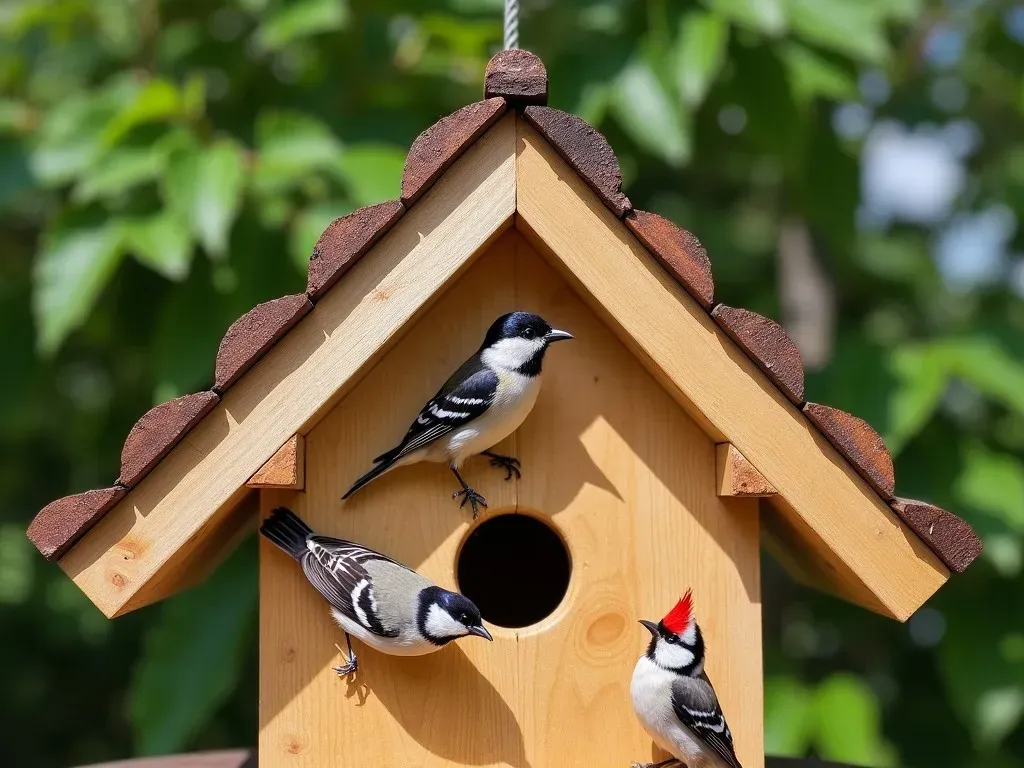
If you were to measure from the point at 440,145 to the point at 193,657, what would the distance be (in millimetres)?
1822

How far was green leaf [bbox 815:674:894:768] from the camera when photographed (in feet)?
10.6

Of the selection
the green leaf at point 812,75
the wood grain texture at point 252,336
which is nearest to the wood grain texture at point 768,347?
the wood grain texture at point 252,336

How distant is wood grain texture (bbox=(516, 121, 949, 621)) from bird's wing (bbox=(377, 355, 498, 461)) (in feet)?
0.83

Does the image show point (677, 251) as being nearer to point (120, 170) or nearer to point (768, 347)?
point (768, 347)

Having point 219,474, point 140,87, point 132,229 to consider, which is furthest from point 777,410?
point 140,87

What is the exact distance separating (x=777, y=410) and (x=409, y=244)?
736 mm

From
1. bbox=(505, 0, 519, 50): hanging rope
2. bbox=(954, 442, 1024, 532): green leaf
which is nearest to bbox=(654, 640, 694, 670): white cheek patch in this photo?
bbox=(505, 0, 519, 50): hanging rope

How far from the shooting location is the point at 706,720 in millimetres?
2064

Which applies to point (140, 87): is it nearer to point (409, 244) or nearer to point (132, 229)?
point (132, 229)

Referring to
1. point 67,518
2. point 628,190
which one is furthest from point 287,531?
point 628,190

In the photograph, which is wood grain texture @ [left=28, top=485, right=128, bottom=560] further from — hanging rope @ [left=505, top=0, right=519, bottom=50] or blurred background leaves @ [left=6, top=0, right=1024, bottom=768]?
hanging rope @ [left=505, top=0, right=519, bottom=50]

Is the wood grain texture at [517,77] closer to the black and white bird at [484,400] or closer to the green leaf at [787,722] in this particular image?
the black and white bird at [484,400]

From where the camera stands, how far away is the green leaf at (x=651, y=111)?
2945 mm

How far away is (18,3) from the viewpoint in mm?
4152
